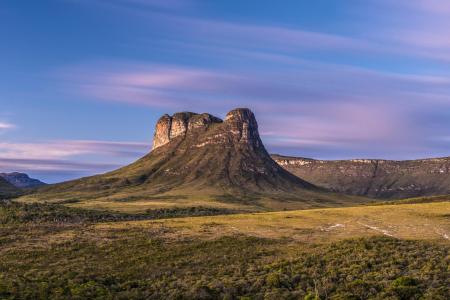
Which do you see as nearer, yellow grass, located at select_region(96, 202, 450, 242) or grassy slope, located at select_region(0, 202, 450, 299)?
grassy slope, located at select_region(0, 202, 450, 299)

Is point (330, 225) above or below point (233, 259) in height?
above

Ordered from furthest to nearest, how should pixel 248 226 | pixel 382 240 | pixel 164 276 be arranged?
1. pixel 248 226
2. pixel 382 240
3. pixel 164 276

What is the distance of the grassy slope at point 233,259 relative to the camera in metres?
37.2

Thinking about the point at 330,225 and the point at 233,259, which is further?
the point at 330,225

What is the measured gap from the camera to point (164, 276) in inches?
1660

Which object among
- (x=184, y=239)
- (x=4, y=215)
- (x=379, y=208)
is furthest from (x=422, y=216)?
(x=4, y=215)

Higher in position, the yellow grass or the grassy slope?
the yellow grass

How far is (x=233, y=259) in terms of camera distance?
4766 centimetres

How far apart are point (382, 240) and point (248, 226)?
19.4m

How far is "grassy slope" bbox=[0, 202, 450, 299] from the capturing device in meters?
37.2

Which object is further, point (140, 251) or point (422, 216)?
point (422, 216)

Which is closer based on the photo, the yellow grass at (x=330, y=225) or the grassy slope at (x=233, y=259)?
the grassy slope at (x=233, y=259)

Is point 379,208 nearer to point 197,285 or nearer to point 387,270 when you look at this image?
point 387,270

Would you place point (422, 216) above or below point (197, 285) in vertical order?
above
